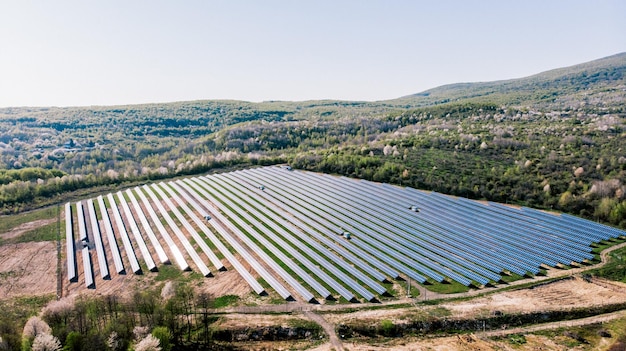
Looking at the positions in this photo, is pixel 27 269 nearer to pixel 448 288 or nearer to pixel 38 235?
pixel 38 235

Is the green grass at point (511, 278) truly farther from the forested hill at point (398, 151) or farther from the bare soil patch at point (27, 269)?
the bare soil patch at point (27, 269)

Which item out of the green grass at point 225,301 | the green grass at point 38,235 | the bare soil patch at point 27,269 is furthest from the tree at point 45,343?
the green grass at point 38,235

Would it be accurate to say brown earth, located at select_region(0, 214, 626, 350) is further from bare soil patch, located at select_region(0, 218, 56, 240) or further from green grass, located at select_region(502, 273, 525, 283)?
bare soil patch, located at select_region(0, 218, 56, 240)

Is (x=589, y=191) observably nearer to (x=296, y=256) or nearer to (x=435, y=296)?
(x=435, y=296)

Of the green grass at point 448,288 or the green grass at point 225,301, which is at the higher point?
the green grass at point 225,301

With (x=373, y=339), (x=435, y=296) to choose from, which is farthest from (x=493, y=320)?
(x=373, y=339)

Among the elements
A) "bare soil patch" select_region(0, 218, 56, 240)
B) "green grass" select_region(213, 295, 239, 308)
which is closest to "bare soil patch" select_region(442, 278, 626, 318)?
"green grass" select_region(213, 295, 239, 308)
